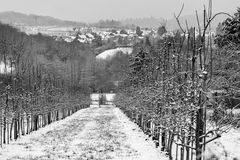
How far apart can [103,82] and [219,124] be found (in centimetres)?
17407

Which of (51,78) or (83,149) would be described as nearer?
(83,149)

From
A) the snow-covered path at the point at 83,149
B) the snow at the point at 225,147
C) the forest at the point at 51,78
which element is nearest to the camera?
the snow at the point at 225,147

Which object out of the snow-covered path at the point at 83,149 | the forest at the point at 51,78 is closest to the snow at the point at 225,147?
the snow-covered path at the point at 83,149

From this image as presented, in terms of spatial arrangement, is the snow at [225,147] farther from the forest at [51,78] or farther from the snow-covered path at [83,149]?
the forest at [51,78]

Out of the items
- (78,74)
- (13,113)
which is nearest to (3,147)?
(13,113)

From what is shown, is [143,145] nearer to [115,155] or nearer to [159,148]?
[159,148]

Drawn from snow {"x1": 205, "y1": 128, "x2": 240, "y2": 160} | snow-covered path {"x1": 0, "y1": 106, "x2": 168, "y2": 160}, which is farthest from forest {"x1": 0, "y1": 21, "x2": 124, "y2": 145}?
snow {"x1": 205, "y1": 128, "x2": 240, "y2": 160}

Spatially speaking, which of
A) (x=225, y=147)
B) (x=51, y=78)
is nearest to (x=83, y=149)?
(x=225, y=147)

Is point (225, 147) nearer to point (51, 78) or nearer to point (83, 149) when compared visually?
point (83, 149)

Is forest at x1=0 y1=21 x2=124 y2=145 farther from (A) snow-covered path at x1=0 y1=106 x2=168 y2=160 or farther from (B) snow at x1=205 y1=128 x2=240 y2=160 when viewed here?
(B) snow at x1=205 y1=128 x2=240 y2=160

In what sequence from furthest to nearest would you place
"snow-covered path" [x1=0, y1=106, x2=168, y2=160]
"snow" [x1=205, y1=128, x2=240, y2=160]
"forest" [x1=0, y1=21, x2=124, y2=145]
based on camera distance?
"forest" [x1=0, y1=21, x2=124, y2=145] → "snow-covered path" [x1=0, y1=106, x2=168, y2=160] → "snow" [x1=205, y1=128, x2=240, y2=160]

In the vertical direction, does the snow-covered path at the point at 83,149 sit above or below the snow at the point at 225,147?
below

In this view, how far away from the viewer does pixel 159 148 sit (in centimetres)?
3194

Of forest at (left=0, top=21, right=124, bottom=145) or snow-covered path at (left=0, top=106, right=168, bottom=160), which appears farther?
forest at (left=0, top=21, right=124, bottom=145)
